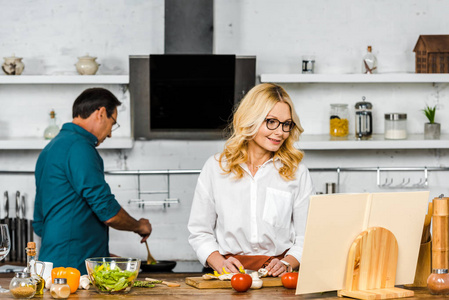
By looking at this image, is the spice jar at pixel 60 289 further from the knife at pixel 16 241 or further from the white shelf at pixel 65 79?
the knife at pixel 16 241

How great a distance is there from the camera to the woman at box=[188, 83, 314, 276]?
8.63 feet

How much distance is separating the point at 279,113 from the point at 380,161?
232 centimetres

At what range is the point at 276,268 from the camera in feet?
8.11

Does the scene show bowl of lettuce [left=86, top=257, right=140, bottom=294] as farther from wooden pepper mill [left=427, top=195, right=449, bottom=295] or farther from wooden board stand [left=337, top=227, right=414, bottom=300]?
wooden pepper mill [left=427, top=195, right=449, bottom=295]

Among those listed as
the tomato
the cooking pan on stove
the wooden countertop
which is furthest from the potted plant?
the tomato

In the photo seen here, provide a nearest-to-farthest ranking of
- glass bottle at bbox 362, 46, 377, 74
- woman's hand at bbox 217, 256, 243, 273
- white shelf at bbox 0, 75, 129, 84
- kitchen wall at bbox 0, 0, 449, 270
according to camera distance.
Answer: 1. woman's hand at bbox 217, 256, 243, 273
2. white shelf at bbox 0, 75, 129, 84
3. glass bottle at bbox 362, 46, 377, 74
4. kitchen wall at bbox 0, 0, 449, 270

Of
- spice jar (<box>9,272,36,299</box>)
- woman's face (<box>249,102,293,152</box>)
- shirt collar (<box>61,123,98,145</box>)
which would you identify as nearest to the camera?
spice jar (<box>9,272,36,299</box>)

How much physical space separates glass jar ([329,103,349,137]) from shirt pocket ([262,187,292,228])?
192 centimetres

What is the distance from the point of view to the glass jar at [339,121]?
4.51 metres

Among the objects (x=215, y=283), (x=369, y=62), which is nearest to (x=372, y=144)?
(x=369, y=62)

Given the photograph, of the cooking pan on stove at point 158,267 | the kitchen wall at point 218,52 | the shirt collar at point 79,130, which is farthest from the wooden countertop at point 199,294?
the kitchen wall at point 218,52

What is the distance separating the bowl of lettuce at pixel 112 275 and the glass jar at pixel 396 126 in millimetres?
2669

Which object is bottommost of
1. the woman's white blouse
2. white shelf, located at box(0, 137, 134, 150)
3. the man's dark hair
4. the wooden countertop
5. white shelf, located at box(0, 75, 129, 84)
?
the wooden countertop

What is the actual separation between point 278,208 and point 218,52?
2.16m
